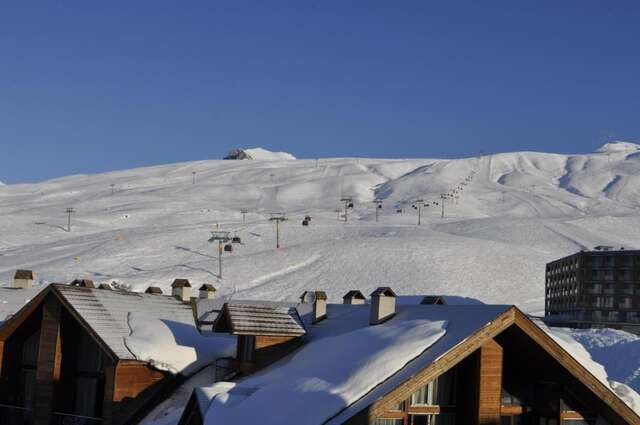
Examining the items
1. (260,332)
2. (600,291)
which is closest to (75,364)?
(260,332)

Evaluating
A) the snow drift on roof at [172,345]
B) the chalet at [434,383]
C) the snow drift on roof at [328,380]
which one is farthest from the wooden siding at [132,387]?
the snow drift on roof at [328,380]

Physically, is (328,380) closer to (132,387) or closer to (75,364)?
(132,387)

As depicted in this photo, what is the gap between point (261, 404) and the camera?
1673 centimetres

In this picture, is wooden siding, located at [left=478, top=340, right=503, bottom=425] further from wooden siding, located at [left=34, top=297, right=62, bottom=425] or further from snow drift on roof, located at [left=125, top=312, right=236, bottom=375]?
wooden siding, located at [left=34, top=297, right=62, bottom=425]

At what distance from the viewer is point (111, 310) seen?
25.5 m

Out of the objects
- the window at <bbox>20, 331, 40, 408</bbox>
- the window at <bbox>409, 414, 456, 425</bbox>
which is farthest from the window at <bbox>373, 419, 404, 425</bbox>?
the window at <bbox>20, 331, 40, 408</bbox>

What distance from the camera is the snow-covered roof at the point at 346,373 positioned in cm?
1568

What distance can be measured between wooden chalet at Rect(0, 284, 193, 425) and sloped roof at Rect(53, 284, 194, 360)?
0.09ft

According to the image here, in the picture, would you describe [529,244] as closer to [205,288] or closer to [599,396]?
[205,288]

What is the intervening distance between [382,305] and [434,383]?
3319 millimetres

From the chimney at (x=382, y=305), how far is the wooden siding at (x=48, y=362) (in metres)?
9.65

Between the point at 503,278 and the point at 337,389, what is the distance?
92910 mm

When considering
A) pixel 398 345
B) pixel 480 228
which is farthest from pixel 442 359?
pixel 480 228

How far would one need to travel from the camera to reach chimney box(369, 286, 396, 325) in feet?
68.0
